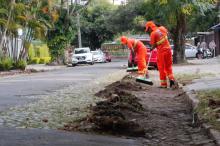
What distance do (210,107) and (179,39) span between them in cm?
2714

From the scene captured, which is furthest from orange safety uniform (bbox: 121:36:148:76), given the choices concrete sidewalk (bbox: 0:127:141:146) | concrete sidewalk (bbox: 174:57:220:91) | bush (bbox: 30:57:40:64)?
bush (bbox: 30:57:40:64)

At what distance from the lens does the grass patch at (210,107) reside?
947 cm

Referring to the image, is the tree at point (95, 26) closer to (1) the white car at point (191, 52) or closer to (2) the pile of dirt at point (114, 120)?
(1) the white car at point (191, 52)

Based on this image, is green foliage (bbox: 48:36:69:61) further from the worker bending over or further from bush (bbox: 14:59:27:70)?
the worker bending over

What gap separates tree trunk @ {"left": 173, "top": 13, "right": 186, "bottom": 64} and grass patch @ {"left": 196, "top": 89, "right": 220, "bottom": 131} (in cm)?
2401

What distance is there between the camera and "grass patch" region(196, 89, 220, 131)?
9.47 meters

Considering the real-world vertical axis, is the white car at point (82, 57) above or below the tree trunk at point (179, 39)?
Answer: below

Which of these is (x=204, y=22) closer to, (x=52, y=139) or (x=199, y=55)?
(x=199, y=55)

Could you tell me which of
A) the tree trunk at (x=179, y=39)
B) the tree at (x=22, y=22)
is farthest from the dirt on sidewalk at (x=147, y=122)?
the tree trunk at (x=179, y=39)

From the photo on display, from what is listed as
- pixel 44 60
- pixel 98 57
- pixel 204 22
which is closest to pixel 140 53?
pixel 44 60

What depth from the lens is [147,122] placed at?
1049cm

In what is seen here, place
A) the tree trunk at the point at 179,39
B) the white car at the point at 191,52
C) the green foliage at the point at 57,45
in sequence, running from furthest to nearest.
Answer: the white car at the point at 191,52
the green foliage at the point at 57,45
the tree trunk at the point at 179,39

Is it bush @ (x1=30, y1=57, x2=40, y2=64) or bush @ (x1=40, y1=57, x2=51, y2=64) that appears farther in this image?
bush @ (x1=40, y1=57, x2=51, y2=64)

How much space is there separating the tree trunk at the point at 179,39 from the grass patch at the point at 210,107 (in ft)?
78.8
